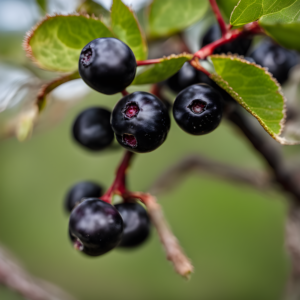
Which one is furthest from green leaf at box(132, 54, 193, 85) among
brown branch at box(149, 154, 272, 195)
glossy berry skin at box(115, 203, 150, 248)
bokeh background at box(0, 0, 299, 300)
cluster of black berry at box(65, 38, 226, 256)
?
bokeh background at box(0, 0, 299, 300)

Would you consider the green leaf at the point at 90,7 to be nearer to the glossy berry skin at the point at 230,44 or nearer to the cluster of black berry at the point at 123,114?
the glossy berry skin at the point at 230,44

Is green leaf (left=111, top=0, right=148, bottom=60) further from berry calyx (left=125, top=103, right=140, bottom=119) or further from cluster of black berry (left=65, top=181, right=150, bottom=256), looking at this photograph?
cluster of black berry (left=65, top=181, right=150, bottom=256)

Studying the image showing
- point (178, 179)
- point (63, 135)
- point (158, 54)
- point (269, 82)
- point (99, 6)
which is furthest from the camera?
point (63, 135)

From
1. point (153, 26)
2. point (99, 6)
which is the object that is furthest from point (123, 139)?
point (99, 6)

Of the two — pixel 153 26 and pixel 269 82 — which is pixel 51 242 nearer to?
pixel 153 26

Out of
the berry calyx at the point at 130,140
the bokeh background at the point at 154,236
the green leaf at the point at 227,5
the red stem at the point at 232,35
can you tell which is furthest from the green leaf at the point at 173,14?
the bokeh background at the point at 154,236

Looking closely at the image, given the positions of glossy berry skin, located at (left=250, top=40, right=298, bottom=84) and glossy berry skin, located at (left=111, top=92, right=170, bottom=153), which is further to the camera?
glossy berry skin, located at (left=250, top=40, right=298, bottom=84)
